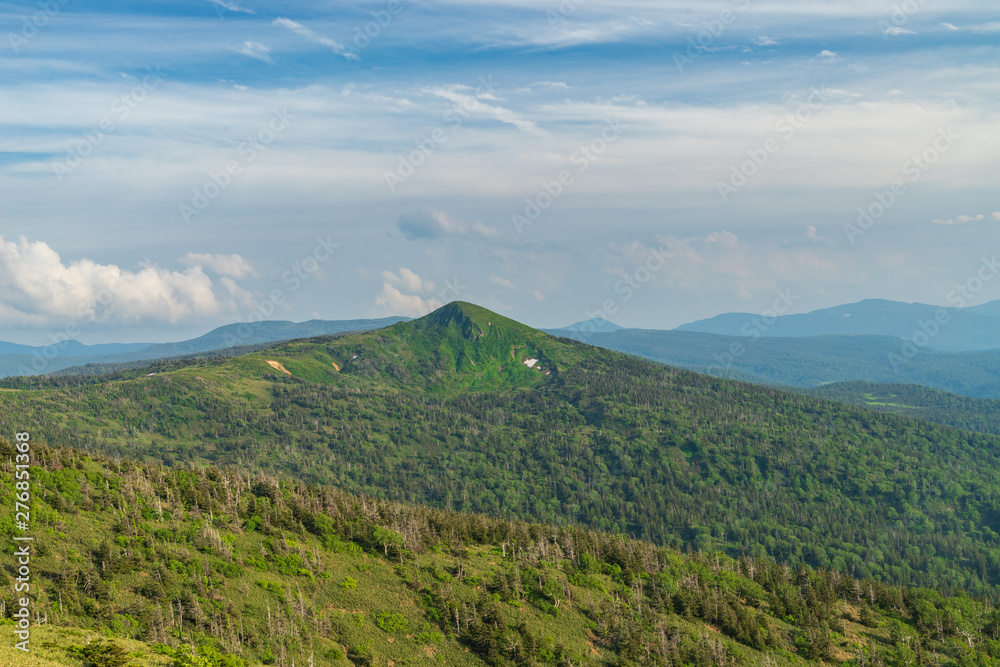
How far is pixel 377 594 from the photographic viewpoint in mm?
109375

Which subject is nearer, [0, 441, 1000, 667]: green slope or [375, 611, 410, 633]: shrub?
[0, 441, 1000, 667]: green slope

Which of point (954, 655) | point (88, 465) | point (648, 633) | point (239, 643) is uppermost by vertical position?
point (88, 465)

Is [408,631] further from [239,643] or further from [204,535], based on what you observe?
[204,535]

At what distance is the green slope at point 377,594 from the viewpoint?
82625 mm

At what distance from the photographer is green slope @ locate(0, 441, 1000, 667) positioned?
271ft

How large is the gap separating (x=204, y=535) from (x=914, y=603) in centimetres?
17783

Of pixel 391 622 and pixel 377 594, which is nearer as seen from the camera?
pixel 391 622

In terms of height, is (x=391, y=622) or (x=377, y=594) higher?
(x=377, y=594)

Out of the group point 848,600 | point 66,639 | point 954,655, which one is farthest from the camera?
point 848,600

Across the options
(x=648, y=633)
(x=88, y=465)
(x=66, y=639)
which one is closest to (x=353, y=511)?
(x=88, y=465)

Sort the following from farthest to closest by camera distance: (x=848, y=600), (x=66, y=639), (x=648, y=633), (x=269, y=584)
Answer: (x=848, y=600) < (x=648, y=633) < (x=269, y=584) < (x=66, y=639)

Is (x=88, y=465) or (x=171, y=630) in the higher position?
(x=88, y=465)

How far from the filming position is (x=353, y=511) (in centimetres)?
14162

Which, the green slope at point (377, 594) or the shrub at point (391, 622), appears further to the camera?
the shrub at point (391, 622)
